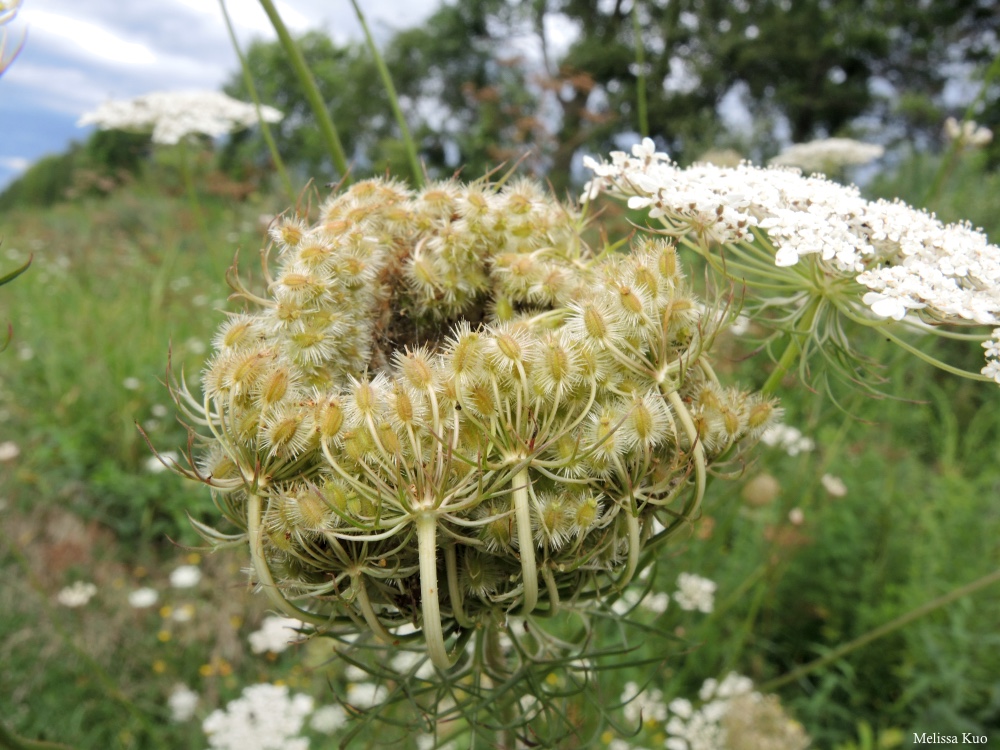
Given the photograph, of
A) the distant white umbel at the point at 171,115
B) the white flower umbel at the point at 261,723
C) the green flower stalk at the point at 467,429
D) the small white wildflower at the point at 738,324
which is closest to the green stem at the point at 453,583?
the green flower stalk at the point at 467,429

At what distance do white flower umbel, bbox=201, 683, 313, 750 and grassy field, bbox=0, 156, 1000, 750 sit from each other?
22cm

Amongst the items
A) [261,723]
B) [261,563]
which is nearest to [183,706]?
[261,723]

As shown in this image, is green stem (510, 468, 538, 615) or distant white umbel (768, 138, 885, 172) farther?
distant white umbel (768, 138, 885, 172)

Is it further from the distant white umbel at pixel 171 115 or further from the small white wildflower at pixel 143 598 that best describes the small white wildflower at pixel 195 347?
the small white wildflower at pixel 143 598

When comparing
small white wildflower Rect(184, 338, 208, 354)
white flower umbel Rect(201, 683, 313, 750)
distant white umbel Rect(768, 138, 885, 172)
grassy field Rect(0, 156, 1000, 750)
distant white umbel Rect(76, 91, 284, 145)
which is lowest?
grassy field Rect(0, 156, 1000, 750)

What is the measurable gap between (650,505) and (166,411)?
450 centimetres

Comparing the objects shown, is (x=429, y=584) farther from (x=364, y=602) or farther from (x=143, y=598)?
(x=143, y=598)

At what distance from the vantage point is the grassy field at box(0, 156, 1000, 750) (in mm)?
2814

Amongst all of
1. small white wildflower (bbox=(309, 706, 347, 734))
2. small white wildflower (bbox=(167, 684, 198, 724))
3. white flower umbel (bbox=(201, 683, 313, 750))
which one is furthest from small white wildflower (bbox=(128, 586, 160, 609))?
white flower umbel (bbox=(201, 683, 313, 750))

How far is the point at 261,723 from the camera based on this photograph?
217 centimetres

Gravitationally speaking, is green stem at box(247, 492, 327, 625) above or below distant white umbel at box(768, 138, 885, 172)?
above

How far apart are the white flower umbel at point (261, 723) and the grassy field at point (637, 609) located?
0.22 m

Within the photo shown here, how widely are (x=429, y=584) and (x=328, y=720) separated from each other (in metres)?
2.27

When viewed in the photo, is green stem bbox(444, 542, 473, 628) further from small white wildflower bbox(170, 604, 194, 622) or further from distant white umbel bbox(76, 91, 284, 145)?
distant white umbel bbox(76, 91, 284, 145)
